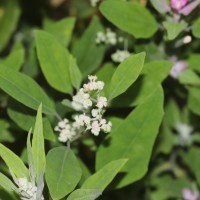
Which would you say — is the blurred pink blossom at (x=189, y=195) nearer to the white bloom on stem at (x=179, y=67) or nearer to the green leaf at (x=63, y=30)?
the white bloom on stem at (x=179, y=67)

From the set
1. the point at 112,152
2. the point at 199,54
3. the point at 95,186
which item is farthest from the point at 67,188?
the point at 199,54

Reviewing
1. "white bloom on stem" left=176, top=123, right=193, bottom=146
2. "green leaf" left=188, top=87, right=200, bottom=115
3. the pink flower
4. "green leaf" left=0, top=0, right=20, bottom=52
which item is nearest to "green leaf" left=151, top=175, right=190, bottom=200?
"white bloom on stem" left=176, top=123, right=193, bottom=146

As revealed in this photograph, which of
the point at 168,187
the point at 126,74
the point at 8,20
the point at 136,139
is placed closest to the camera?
the point at 126,74

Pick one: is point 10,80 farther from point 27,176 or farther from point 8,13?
point 8,13

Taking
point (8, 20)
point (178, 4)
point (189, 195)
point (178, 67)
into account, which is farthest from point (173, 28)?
point (8, 20)

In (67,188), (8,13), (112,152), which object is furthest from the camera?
(8,13)

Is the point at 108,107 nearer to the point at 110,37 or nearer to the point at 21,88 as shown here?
the point at 110,37
